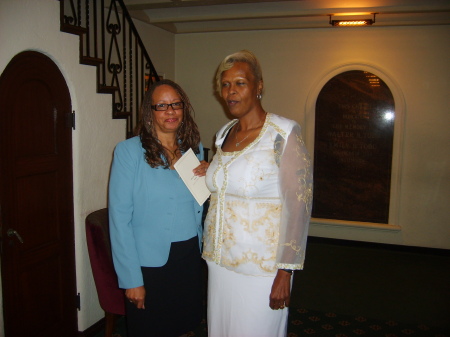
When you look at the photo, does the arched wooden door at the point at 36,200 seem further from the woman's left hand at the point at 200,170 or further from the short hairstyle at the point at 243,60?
the short hairstyle at the point at 243,60

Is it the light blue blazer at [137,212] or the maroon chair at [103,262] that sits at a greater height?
the light blue blazer at [137,212]

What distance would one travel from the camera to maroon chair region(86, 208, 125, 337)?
2445mm

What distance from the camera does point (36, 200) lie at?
2287 mm

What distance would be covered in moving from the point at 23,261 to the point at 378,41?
4619 millimetres

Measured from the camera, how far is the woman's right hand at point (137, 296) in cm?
168

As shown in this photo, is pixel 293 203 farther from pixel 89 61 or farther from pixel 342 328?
pixel 342 328

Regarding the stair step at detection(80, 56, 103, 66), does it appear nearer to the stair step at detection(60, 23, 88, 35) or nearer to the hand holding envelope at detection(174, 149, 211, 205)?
the stair step at detection(60, 23, 88, 35)

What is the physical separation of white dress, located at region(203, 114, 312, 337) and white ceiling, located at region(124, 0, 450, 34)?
296 cm

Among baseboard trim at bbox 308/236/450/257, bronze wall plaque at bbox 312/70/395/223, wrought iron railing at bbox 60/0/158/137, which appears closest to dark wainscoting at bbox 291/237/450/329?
baseboard trim at bbox 308/236/450/257

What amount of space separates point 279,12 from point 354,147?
2.02 m

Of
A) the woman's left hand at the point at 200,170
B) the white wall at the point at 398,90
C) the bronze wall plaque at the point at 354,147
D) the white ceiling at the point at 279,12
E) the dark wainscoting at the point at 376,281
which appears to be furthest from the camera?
the bronze wall plaque at the point at 354,147

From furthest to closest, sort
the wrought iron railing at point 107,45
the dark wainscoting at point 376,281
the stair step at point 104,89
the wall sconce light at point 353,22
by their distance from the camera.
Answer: the wall sconce light at point 353,22, the dark wainscoting at point 376,281, the stair step at point 104,89, the wrought iron railing at point 107,45

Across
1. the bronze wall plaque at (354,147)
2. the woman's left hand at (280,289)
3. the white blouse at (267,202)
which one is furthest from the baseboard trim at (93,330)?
the bronze wall plaque at (354,147)

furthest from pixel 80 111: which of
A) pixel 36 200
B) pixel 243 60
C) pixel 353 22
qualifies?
pixel 353 22
